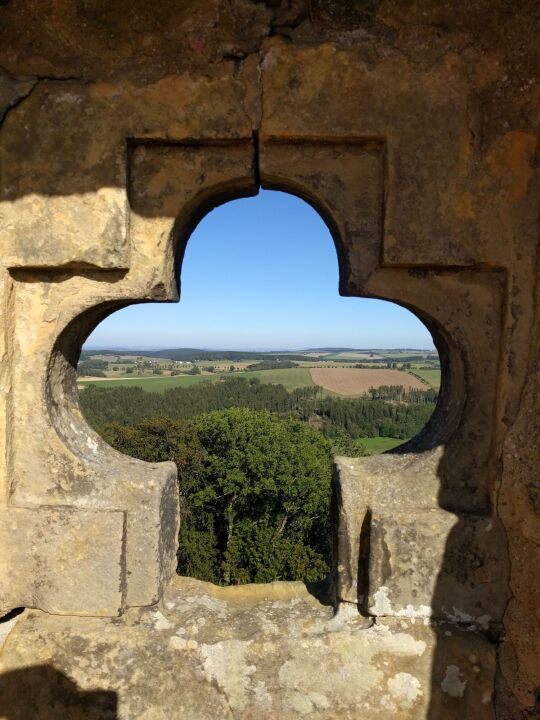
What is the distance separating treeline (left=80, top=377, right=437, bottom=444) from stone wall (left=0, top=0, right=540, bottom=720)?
3450cm

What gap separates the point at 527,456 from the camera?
1.94 metres

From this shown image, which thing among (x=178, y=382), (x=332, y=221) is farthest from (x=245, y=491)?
(x=178, y=382)

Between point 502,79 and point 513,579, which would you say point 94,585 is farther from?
point 502,79

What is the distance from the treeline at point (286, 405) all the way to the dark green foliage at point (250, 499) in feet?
59.1

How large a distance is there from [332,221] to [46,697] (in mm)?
2452

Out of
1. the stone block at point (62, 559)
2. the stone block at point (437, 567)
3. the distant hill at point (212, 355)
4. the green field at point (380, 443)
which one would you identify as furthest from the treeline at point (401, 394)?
the distant hill at point (212, 355)

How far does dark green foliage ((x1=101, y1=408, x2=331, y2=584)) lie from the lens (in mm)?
16859

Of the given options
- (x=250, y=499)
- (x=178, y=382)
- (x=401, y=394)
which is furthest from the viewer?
(x=178, y=382)

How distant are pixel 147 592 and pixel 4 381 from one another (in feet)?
3.74

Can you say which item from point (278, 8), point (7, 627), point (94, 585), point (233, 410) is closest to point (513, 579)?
point (94, 585)

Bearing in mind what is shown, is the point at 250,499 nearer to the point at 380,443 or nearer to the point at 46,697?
the point at 46,697

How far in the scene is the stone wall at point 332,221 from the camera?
77.2 inches

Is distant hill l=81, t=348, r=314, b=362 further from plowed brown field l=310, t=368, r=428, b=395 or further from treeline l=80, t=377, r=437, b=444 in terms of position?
treeline l=80, t=377, r=437, b=444

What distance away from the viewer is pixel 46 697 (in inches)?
81.3
